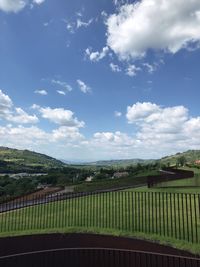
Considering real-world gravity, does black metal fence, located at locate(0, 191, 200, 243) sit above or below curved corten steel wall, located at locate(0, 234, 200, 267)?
above

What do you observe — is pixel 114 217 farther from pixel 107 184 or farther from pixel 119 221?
pixel 107 184

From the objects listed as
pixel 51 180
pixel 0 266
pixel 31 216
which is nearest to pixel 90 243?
pixel 0 266

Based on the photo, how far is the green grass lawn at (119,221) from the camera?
10.9 m

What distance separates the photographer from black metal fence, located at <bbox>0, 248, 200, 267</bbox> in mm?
8766

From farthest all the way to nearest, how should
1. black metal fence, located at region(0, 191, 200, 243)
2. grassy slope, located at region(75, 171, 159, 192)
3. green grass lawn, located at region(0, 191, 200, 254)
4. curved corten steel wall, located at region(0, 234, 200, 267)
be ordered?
1. grassy slope, located at region(75, 171, 159, 192)
2. black metal fence, located at region(0, 191, 200, 243)
3. green grass lawn, located at region(0, 191, 200, 254)
4. curved corten steel wall, located at region(0, 234, 200, 267)

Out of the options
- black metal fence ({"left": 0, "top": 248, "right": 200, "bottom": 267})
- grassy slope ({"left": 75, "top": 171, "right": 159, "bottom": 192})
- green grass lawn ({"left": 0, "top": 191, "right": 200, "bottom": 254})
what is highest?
grassy slope ({"left": 75, "top": 171, "right": 159, "bottom": 192})

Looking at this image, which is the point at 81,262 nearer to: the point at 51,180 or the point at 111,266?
the point at 111,266

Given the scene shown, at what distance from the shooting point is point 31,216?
610 inches

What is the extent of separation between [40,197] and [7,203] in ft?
6.19

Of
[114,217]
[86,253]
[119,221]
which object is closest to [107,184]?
[114,217]

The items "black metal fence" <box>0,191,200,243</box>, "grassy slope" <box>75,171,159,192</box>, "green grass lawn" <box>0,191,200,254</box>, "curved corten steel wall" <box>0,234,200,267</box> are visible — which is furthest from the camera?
"grassy slope" <box>75,171,159,192</box>

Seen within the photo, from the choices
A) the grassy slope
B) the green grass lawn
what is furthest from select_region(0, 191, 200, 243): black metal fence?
the grassy slope

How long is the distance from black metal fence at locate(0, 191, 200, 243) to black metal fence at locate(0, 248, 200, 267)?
2.12 m

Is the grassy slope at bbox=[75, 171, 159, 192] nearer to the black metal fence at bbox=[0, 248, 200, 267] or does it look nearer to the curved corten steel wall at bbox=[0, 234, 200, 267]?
the curved corten steel wall at bbox=[0, 234, 200, 267]
